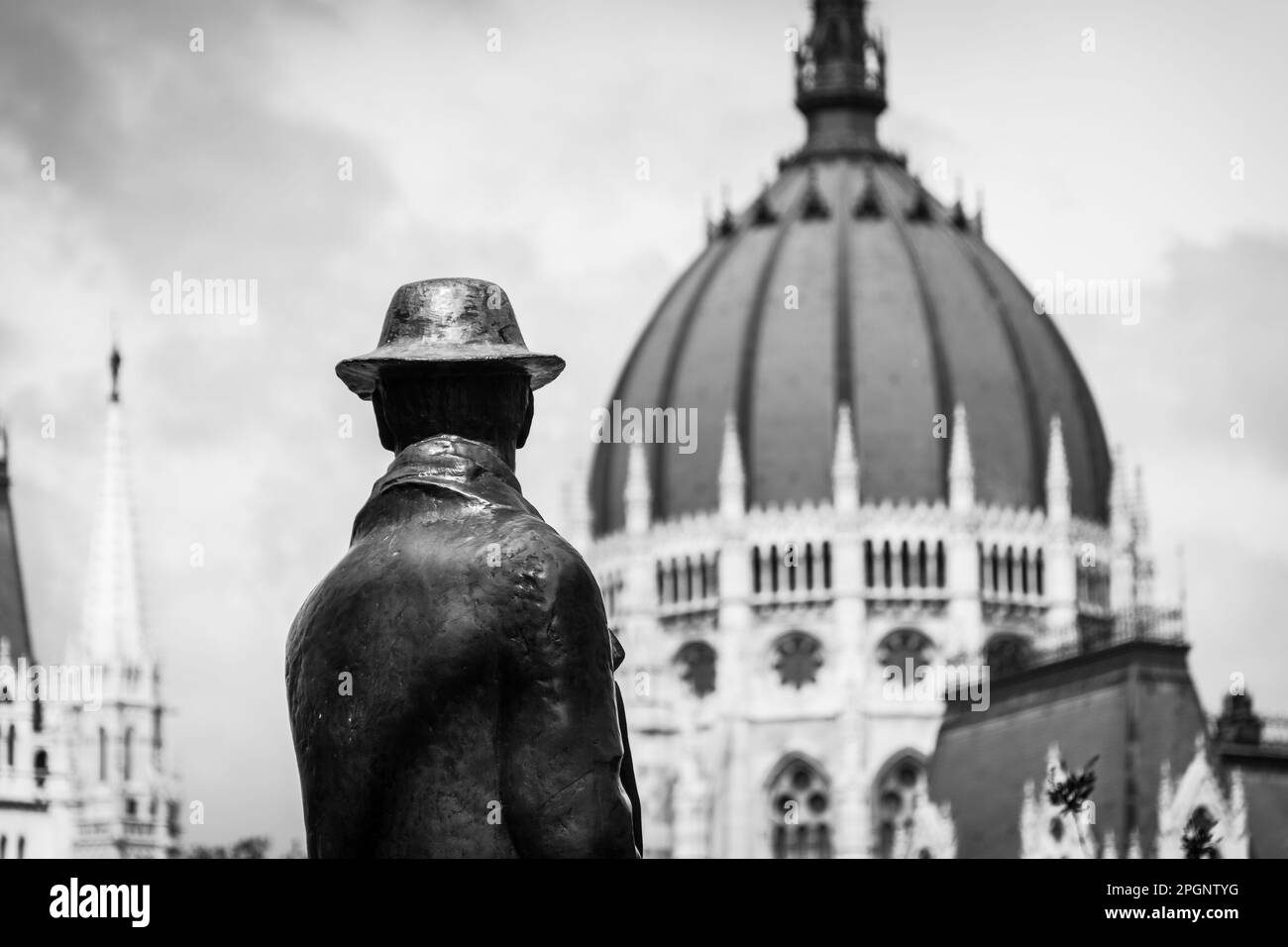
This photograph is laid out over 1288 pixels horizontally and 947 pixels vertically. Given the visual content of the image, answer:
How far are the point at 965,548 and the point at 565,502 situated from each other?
567 inches

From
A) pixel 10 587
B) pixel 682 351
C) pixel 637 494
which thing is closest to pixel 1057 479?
pixel 682 351

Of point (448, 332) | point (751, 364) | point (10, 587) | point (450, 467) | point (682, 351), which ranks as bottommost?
point (450, 467)

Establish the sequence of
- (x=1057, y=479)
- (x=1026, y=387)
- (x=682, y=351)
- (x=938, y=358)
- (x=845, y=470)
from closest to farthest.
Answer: (x=845, y=470) → (x=938, y=358) → (x=1057, y=479) → (x=1026, y=387) → (x=682, y=351)

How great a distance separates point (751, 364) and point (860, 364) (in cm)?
370

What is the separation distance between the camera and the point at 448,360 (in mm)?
10383

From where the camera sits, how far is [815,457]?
4727 inches

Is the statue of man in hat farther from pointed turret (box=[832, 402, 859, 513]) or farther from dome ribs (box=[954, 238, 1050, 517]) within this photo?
dome ribs (box=[954, 238, 1050, 517])

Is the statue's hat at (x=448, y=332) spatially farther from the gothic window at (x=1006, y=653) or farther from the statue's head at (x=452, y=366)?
the gothic window at (x=1006, y=653)

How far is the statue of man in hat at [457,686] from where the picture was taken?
9820 mm

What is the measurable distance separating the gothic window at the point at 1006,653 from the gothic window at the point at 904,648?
2.24 meters

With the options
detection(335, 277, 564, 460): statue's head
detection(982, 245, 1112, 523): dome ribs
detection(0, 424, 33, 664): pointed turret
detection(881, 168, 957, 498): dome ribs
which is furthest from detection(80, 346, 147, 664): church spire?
detection(335, 277, 564, 460): statue's head

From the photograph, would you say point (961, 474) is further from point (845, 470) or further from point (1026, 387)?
point (1026, 387)

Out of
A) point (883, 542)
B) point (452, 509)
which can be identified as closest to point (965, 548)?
point (883, 542)
